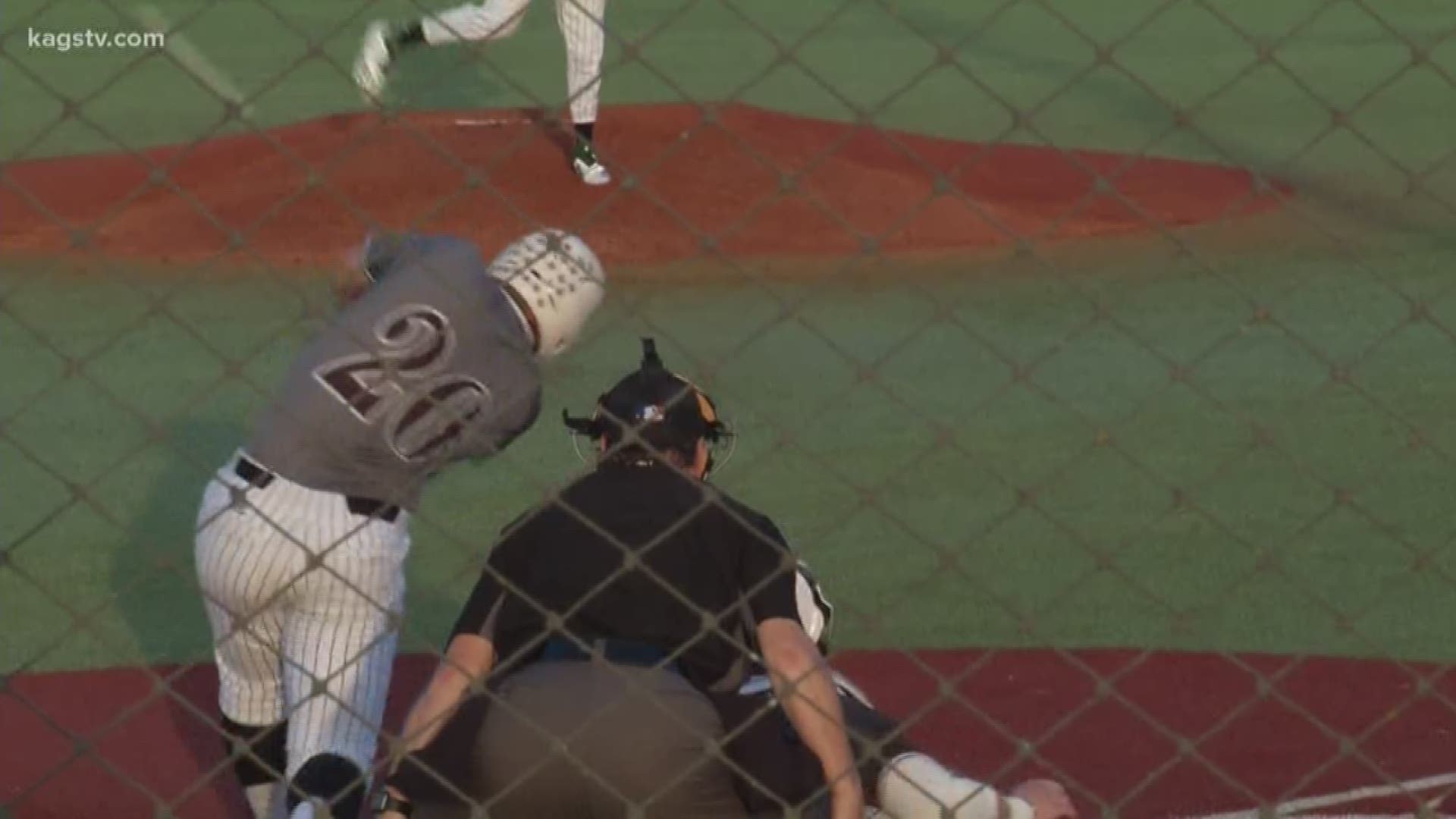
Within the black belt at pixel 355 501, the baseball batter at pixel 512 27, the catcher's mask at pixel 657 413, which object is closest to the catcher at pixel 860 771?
the catcher's mask at pixel 657 413

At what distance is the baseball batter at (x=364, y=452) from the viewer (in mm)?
4730

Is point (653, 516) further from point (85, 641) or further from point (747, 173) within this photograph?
point (747, 173)

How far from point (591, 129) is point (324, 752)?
24.8ft

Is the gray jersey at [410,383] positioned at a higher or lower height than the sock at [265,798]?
higher

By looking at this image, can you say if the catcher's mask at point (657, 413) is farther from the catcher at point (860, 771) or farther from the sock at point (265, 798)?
the sock at point (265, 798)

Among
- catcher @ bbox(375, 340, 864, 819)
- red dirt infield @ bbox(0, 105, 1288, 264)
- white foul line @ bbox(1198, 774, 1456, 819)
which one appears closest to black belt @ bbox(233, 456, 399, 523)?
catcher @ bbox(375, 340, 864, 819)

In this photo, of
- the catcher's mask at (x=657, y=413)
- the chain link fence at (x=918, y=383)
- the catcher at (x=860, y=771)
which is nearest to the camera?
the catcher at (x=860, y=771)

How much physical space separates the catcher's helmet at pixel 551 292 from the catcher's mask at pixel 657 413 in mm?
152

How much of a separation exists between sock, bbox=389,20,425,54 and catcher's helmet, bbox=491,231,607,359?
6913 mm

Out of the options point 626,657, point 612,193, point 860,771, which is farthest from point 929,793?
point 612,193

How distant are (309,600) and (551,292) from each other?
2.55ft

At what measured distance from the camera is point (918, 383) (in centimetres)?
962

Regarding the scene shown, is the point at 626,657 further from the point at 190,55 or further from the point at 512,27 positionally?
the point at 190,55

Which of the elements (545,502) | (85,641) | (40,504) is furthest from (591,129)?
(545,502)
